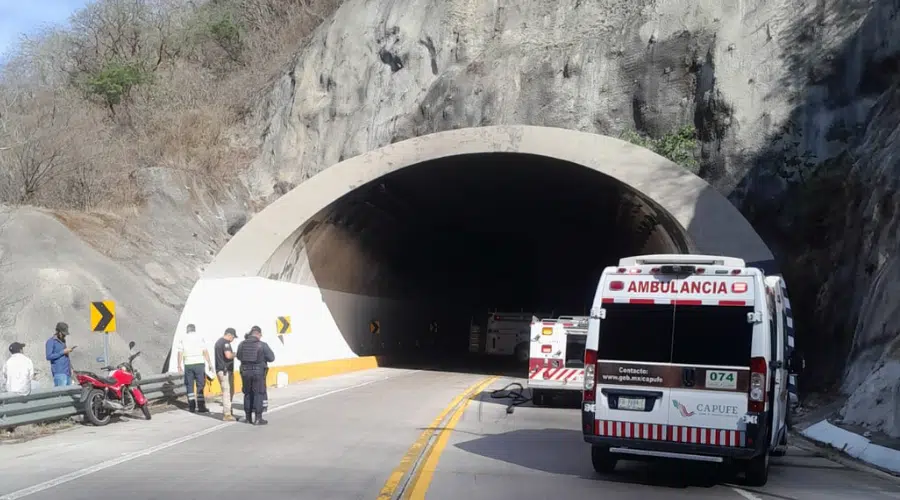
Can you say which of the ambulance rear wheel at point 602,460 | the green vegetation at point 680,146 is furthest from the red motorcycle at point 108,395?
the green vegetation at point 680,146

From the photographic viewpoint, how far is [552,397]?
22.3m

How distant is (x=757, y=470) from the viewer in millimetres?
10641

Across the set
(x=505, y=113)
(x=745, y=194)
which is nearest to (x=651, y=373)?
(x=745, y=194)

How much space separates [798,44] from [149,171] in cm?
2839

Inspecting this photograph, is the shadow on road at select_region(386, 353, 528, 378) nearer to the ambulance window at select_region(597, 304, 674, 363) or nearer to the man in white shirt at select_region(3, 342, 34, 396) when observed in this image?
the man in white shirt at select_region(3, 342, 34, 396)

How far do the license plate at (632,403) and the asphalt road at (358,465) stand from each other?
91 cm

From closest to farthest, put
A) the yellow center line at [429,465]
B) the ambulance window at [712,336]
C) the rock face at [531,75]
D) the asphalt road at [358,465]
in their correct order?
the yellow center line at [429,465] < the asphalt road at [358,465] < the ambulance window at [712,336] < the rock face at [531,75]

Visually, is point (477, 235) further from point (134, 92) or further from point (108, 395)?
point (108, 395)

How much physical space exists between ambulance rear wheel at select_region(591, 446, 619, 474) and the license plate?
0.76m

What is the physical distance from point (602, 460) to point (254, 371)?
7.05m

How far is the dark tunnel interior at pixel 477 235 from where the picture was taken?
30453mm

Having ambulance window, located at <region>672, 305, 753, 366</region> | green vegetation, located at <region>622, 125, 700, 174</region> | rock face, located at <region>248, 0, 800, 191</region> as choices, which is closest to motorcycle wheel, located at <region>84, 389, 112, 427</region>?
ambulance window, located at <region>672, 305, 753, 366</region>

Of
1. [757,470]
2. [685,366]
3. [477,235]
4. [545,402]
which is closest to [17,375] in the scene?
[685,366]

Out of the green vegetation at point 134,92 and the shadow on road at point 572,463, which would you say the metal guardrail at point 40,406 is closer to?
the shadow on road at point 572,463
